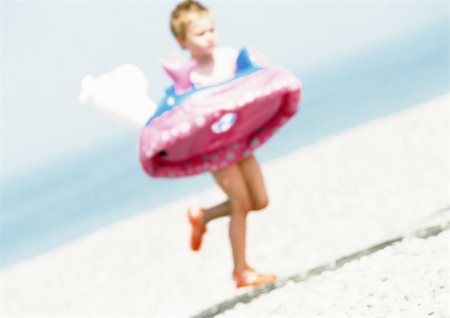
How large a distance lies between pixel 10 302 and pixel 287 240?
10.5ft

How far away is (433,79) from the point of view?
3344 cm

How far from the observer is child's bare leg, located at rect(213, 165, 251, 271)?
4.97 metres

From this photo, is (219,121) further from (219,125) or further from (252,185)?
(252,185)

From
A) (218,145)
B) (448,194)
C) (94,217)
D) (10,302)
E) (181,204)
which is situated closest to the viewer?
(218,145)

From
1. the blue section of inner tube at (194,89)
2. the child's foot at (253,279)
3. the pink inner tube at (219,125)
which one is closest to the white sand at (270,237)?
the child's foot at (253,279)

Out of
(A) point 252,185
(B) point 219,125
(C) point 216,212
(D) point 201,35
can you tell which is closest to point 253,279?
(C) point 216,212

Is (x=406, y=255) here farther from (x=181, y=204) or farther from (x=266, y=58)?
(x=181, y=204)

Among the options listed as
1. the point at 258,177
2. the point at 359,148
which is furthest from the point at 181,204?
the point at 258,177

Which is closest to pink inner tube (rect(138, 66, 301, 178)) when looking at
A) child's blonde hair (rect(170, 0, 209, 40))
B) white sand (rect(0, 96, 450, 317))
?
child's blonde hair (rect(170, 0, 209, 40))

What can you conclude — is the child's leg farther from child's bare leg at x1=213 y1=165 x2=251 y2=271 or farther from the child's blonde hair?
the child's blonde hair

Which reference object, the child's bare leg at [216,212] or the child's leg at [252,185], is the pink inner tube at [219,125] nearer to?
the child's leg at [252,185]

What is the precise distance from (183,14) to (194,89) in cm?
41

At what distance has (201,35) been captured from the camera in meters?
4.71

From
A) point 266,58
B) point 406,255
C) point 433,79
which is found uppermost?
point 433,79
